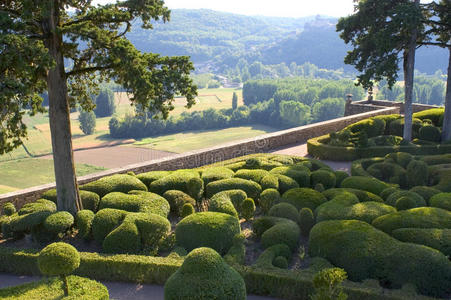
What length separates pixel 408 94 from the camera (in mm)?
18906

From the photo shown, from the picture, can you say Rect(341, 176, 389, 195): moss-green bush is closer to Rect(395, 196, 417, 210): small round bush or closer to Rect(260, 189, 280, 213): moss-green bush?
Rect(395, 196, 417, 210): small round bush

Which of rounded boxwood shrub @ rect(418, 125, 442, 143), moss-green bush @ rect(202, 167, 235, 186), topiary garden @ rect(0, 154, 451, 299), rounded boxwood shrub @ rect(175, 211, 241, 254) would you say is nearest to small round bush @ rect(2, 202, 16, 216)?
topiary garden @ rect(0, 154, 451, 299)

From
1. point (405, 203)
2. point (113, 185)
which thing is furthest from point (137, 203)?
point (405, 203)

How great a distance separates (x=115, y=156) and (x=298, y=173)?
245ft

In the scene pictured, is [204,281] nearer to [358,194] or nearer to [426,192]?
[358,194]

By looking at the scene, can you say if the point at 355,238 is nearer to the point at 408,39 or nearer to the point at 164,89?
the point at 164,89

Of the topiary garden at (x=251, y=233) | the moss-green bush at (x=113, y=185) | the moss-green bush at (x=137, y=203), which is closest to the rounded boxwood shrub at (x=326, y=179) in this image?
the topiary garden at (x=251, y=233)

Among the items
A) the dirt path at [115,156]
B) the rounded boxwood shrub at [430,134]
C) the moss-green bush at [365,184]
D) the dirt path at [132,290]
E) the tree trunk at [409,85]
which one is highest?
the tree trunk at [409,85]

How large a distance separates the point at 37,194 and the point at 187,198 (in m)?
4.38

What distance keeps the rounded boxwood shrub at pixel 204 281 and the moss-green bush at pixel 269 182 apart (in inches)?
246

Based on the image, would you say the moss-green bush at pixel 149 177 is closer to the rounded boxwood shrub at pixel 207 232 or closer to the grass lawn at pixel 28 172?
the rounded boxwood shrub at pixel 207 232

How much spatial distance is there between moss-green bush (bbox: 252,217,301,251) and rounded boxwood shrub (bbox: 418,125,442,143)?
38.8ft

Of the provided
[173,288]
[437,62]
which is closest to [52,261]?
[173,288]

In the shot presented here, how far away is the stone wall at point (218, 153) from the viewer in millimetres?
12156
